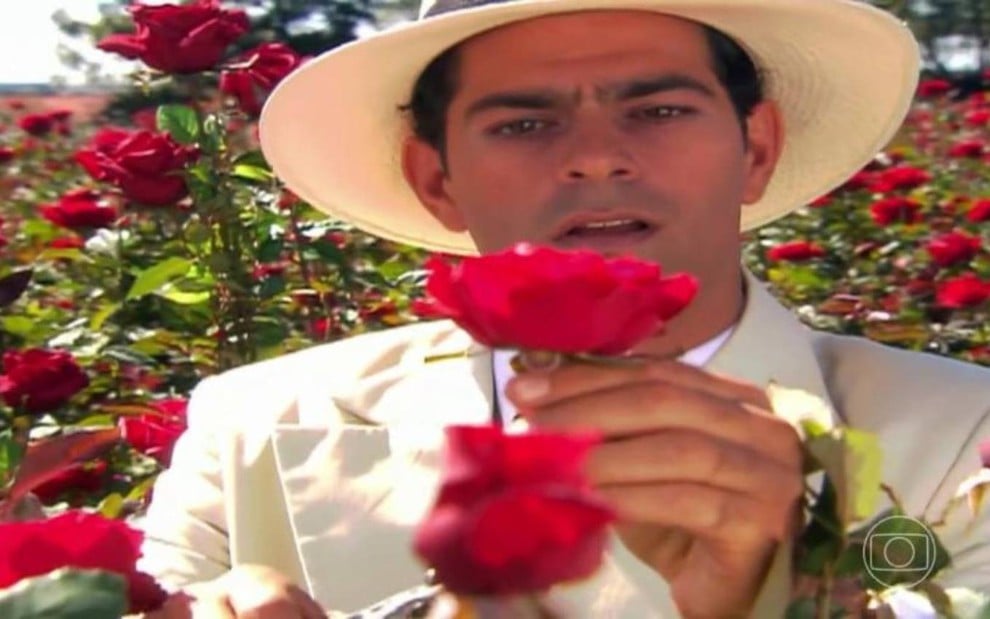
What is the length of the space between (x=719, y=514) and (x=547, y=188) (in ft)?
2.62

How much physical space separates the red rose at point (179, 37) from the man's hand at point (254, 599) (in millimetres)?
1476

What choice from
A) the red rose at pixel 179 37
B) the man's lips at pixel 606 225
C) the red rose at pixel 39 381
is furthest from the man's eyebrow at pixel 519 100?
the red rose at pixel 179 37

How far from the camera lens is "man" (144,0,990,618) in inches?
58.6

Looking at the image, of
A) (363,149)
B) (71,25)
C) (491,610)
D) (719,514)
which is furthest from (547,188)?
(71,25)

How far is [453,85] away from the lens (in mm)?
1787

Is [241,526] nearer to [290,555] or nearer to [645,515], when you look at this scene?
[290,555]

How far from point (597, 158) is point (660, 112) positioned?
0.11 metres

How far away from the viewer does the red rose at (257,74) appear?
256 cm

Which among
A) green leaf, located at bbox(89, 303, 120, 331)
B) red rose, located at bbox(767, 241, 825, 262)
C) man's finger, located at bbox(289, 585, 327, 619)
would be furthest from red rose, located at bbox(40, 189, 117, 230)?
man's finger, located at bbox(289, 585, 327, 619)

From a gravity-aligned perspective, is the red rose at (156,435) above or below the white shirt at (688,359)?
below

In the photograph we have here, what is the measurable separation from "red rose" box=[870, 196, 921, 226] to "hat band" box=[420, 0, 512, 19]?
68.5 inches

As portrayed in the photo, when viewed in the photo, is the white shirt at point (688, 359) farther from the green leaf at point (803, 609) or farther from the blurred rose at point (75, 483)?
the green leaf at point (803, 609)

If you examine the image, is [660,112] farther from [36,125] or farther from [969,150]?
[36,125]

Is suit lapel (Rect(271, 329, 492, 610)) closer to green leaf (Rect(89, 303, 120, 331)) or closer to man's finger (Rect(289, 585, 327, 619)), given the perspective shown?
man's finger (Rect(289, 585, 327, 619))
